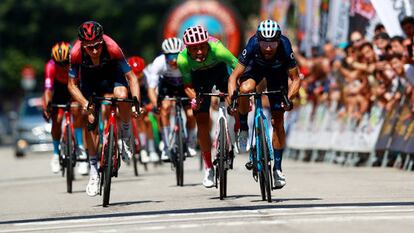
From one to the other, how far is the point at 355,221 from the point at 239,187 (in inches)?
212

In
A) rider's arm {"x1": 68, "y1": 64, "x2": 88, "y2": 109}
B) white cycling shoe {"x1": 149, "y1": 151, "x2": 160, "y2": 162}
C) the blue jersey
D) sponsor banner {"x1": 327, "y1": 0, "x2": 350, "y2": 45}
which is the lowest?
white cycling shoe {"x1": 149, "y1": 151, "x2": 160, "y2": 162}

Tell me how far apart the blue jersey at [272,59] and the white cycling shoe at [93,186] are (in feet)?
7.28

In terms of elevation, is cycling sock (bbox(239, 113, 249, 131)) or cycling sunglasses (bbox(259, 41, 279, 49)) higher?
cycling sunglasses (bbox(259, 41, 279, 49))

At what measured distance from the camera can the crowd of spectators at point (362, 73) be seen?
1989cm

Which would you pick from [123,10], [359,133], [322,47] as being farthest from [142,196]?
[123,10]

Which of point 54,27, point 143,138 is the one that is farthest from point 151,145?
point 54,27

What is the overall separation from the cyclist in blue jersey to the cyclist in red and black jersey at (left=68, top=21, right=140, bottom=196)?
116 cm

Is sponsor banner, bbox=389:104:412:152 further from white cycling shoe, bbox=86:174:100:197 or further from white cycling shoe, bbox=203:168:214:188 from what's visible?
white cycling shoe, bbox=86:174:100:197

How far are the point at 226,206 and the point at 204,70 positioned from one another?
253 centimetres

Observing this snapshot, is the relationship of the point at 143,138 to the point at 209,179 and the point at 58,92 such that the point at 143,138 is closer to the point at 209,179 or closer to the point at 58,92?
the point at 58,92

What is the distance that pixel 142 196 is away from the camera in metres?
15.9

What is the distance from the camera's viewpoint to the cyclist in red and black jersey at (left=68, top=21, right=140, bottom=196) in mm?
14281

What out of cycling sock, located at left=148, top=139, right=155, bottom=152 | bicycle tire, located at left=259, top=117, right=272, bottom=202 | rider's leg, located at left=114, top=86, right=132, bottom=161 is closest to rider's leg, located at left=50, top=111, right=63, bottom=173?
cycling sock, located at left=148, top=139, right=155, bottom=152

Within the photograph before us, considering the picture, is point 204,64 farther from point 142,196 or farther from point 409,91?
point 409,91
